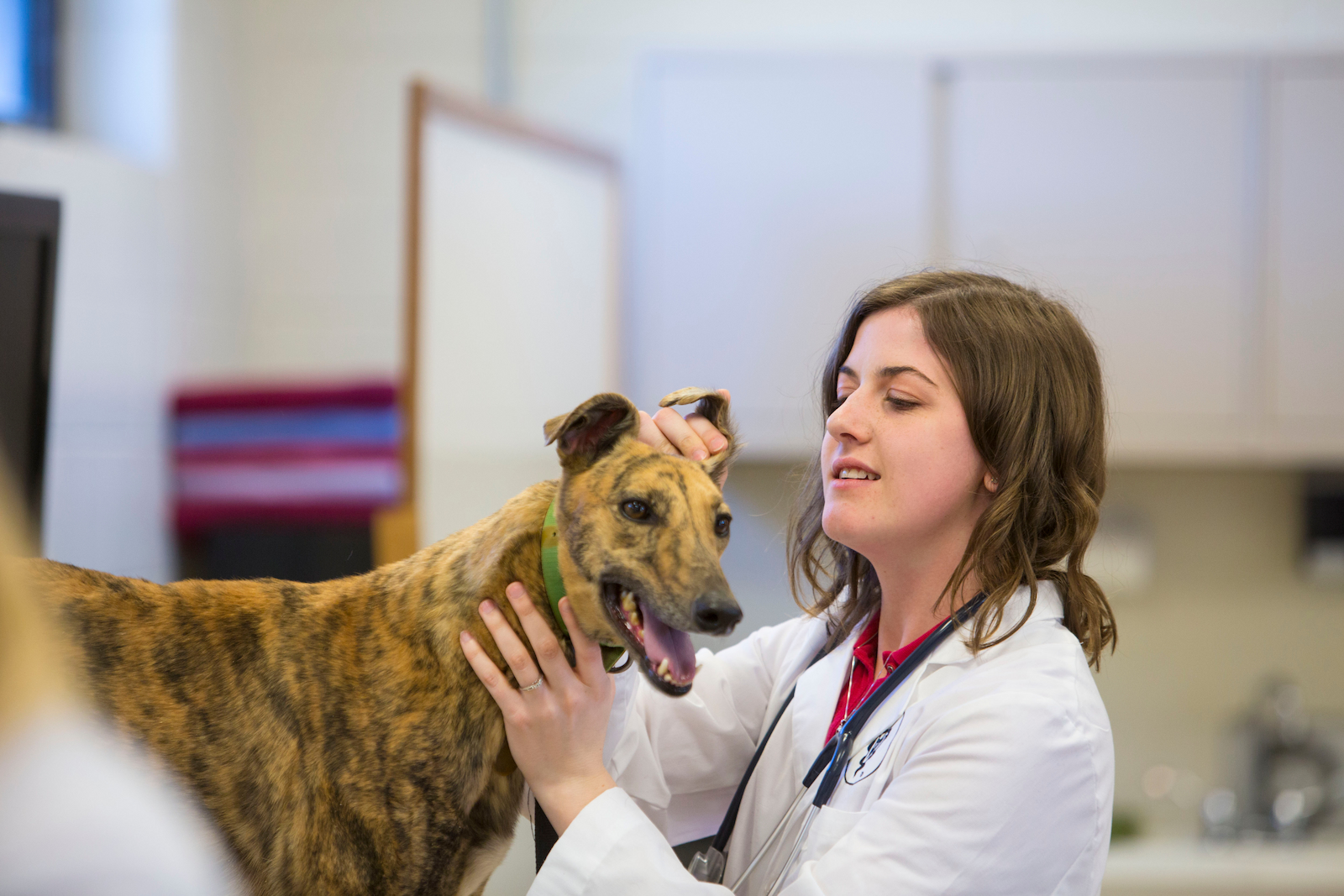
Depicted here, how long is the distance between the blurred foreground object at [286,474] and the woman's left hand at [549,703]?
5.45 feet

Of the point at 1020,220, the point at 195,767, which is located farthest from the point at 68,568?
the point at 1020,220

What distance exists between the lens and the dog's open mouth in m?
1.12

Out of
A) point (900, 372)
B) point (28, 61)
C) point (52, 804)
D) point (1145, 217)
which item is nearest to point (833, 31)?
point (1145, 217)

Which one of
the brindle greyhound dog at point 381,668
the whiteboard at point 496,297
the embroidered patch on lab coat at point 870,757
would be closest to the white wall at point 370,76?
the whiteboard at point 496,297

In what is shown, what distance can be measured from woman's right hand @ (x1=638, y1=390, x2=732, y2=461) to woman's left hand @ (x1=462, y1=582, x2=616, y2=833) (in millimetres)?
225

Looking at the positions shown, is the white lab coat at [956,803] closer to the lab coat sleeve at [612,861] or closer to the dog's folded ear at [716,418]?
the lab coat sleeve at [612,861]

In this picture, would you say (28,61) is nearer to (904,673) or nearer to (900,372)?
(900,372)

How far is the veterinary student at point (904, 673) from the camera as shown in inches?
46.9

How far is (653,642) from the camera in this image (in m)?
1.16

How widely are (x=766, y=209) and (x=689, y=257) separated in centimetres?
27

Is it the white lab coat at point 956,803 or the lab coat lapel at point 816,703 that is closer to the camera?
the white lab coat at point 956,803

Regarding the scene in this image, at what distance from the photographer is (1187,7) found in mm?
3641

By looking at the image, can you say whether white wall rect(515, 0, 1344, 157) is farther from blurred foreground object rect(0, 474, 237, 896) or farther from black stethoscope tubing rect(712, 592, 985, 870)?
blurred foreground object rect(0, 474, 237, 896)

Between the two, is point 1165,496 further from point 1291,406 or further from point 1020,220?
point 1020,220
